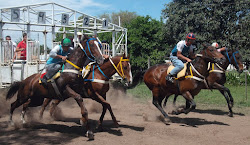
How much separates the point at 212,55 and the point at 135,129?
297 cm

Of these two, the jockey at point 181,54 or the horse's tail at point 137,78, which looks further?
the horse's tail at point 137,78

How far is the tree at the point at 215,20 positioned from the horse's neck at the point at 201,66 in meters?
15.5

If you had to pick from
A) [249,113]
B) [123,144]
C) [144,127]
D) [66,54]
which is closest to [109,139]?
[123,144]

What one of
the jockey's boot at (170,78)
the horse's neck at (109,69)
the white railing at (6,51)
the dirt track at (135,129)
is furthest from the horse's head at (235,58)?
the white railing at (6,51)

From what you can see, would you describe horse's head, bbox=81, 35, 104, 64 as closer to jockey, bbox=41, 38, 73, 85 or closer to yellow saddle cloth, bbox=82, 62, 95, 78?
jockey, bbox=41, 38, 73, 85

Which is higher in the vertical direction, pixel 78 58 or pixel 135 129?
pixel 78 58

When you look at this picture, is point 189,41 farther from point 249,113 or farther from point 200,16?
point 200,16

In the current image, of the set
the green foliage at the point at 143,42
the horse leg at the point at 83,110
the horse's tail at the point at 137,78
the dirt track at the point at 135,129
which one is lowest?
the dirt track at the point at 135,129

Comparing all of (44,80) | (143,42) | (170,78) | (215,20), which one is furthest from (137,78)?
(143,42)

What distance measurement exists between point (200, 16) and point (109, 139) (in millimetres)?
18939

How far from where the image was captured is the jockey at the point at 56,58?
660cm

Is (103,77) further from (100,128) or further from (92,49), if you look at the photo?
(100,128)

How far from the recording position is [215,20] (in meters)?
22.9

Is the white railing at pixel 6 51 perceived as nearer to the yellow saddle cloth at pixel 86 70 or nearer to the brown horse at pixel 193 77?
the yellow saddle cloth at pixel 86 70
